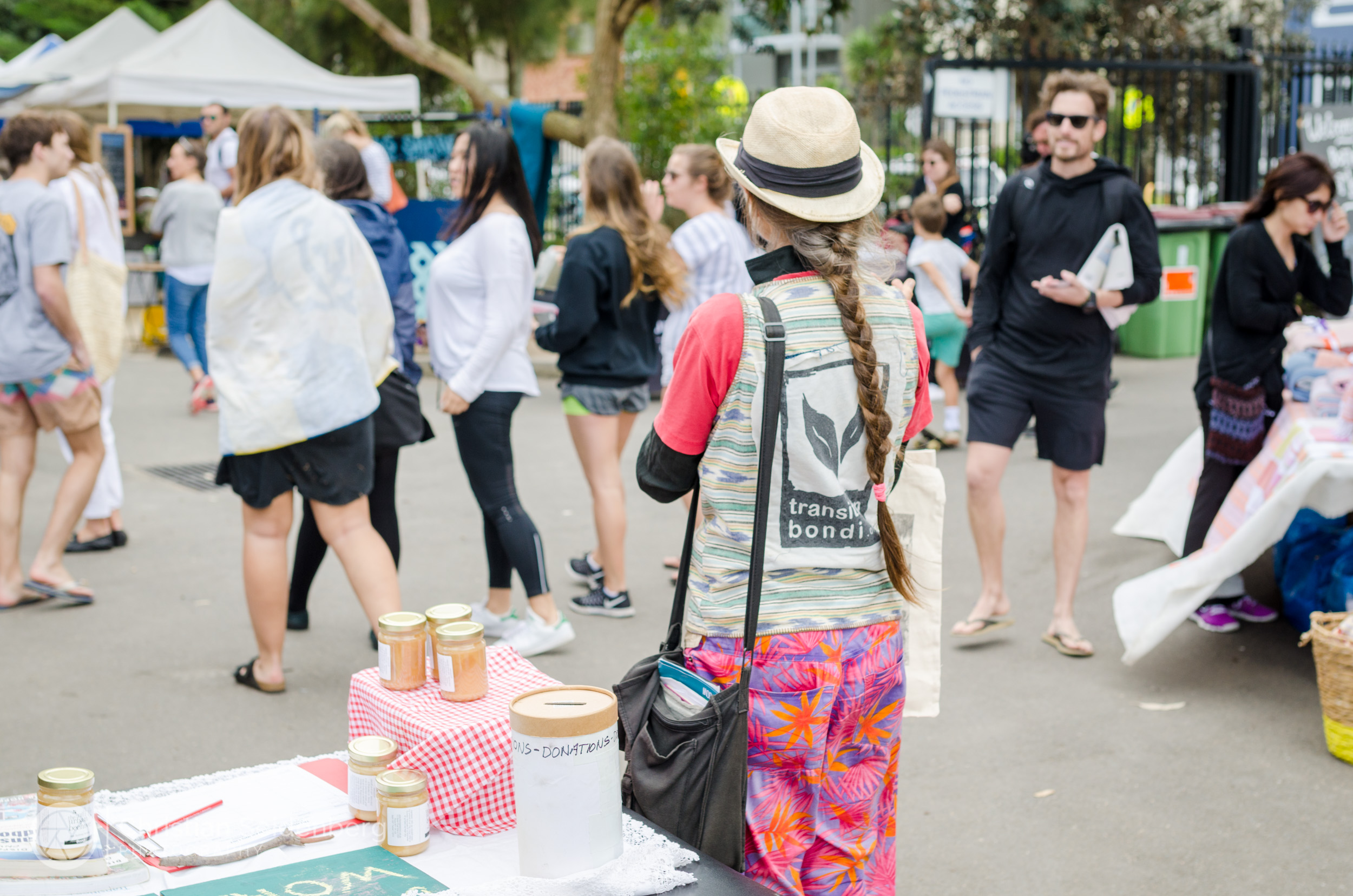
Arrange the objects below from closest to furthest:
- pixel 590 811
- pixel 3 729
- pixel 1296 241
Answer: pixel 590 811
pixel 3 729
pixel 1296 241

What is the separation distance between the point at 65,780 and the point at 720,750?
998 millimetres

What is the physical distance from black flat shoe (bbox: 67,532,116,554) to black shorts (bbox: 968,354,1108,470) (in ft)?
14.0

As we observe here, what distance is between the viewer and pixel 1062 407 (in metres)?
4.71

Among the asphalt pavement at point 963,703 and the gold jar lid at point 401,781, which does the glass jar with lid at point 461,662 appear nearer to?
the gold jar lid at point 401,781

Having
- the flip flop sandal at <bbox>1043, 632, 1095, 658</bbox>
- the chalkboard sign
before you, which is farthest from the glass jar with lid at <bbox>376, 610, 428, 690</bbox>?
the chalkboard sign

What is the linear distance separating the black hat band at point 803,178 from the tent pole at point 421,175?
11924 millimetres

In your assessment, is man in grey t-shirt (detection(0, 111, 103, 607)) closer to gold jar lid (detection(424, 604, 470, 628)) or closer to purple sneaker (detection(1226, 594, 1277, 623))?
gold jar lid (detection(424, 604, 470, 628))

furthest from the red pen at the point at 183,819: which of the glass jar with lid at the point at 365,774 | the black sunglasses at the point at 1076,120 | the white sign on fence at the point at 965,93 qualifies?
the white sign on fence at the point at 965,93

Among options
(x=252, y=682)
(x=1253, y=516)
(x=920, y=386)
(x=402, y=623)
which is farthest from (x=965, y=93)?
(x=402, y=623)

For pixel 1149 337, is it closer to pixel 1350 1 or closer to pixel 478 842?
pixel 1350 1

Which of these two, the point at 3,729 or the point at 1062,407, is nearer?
the point at 3,729

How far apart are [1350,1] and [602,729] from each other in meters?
13.9

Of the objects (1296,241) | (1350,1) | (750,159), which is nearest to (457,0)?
(1350,1)

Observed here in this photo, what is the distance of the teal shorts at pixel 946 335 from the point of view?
8.31 m
